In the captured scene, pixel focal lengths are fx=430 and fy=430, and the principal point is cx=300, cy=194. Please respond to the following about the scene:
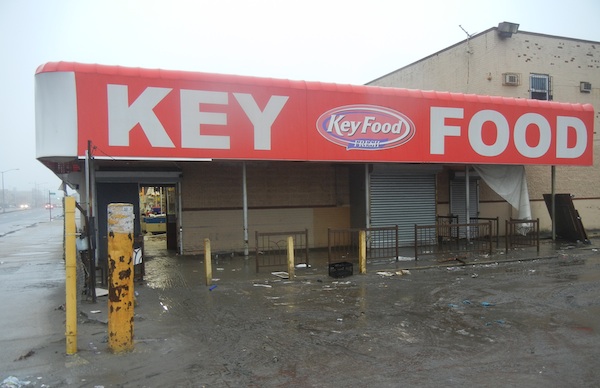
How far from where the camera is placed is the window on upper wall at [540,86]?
1952 cm

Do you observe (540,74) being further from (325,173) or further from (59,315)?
(59,315)

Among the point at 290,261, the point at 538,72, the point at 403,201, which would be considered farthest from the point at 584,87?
the point at 290,261

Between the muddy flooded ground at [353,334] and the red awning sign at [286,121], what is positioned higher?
the red awning sign at [286,121]

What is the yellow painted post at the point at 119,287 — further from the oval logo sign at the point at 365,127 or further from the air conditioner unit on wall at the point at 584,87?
the air conditioner unit on wall at the point at 584,87

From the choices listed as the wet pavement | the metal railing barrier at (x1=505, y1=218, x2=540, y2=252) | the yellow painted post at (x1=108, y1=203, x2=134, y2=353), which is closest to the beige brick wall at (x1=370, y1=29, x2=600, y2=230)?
the metal railing barrier at (x1=505, y1=218, x2=540, y2=252)

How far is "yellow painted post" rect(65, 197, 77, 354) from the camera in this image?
5469 millimetres

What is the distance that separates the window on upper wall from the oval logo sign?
31.4ft

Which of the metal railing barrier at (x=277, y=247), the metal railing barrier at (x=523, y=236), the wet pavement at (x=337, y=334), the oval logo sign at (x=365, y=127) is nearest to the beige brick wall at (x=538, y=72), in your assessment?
the metal railing barrier at (x=523, y=236)

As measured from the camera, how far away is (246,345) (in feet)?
19.2

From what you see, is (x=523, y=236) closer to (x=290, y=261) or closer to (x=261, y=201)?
(x=261, y=201)

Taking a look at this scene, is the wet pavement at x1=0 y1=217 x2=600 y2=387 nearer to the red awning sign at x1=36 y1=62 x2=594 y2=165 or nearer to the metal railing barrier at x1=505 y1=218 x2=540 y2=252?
the red awning sign at x1=36 y1=62 x2=594 y2=165

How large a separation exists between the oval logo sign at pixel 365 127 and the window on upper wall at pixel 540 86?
31.4ft

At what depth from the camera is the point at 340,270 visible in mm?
10391

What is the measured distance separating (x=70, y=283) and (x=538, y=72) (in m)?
20.8
